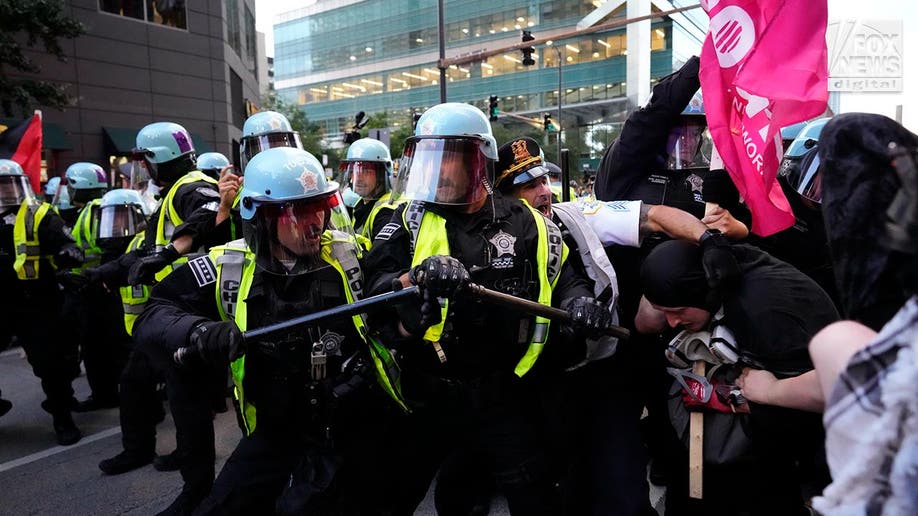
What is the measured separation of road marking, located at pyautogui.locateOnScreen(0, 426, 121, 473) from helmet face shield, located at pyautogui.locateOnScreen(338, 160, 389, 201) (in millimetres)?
3168

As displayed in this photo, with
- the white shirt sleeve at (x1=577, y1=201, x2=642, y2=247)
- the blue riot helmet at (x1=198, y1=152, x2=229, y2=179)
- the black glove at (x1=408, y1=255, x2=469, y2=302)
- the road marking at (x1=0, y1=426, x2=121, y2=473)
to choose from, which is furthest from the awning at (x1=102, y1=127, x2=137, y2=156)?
the black glove at (x1=408, y1=255, x2=469, y2=302)

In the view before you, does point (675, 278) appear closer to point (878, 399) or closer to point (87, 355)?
point (878, 399)

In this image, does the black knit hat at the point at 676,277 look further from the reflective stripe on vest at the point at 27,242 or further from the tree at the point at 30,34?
the tree at the point at 30,34

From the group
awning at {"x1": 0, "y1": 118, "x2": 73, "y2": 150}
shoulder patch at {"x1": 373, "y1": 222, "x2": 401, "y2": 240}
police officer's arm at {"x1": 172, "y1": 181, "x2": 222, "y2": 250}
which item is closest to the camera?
shoulder patch at {"x1": 373, "y1": 222, "x2": 401, "y2": 240}

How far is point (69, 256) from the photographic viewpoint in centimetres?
508

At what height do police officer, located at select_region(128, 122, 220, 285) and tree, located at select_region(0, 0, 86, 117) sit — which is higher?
tree, located at select_region(0, 0, 86, 117)

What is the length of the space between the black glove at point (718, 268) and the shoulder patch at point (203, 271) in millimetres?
2069

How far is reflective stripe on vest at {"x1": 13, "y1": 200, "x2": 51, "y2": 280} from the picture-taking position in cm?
491

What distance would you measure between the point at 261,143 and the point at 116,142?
1766 cm

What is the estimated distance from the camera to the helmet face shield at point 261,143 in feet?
17.1

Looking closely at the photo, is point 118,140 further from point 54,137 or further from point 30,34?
point 30,34

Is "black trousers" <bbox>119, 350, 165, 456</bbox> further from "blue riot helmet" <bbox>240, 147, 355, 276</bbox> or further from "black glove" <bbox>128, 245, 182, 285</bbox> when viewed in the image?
"blue riot helmet" <bbox>240, 147, 355, 276</bbox>

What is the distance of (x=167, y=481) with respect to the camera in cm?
431

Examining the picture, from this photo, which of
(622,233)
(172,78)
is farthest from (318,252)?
(172,78)
